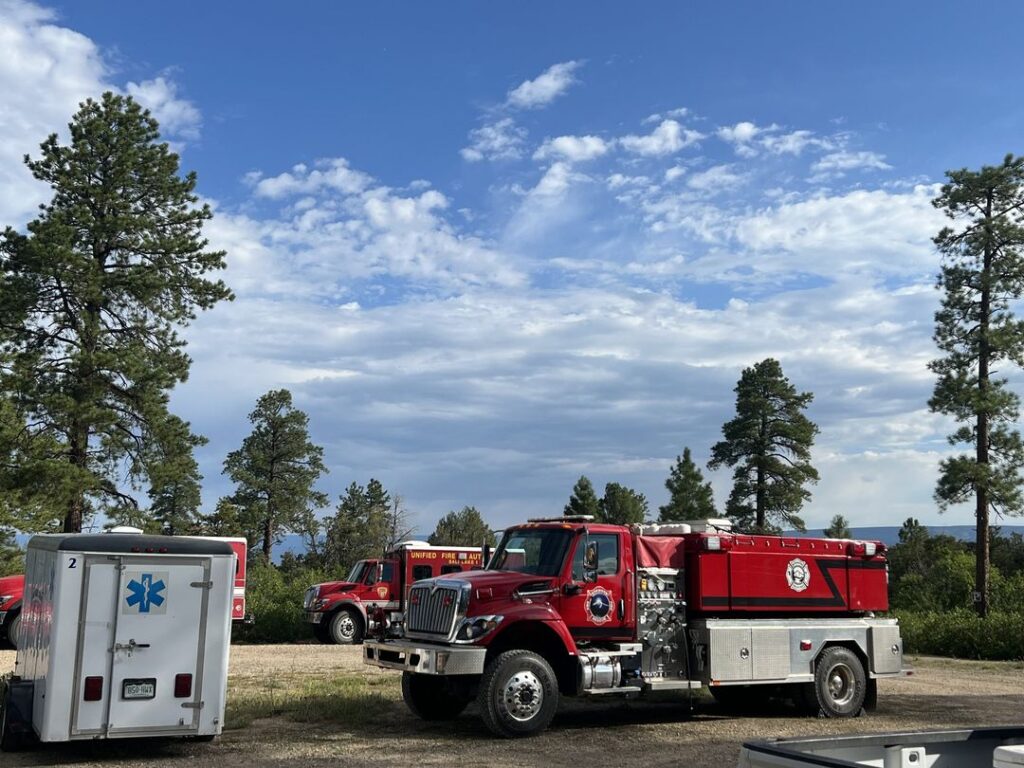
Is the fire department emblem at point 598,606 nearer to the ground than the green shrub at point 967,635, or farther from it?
farther from it

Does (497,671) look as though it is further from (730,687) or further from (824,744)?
(824,744)

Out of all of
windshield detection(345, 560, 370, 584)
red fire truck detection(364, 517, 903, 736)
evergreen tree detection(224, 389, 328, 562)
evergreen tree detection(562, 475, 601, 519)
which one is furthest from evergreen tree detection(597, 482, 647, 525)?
red fire truck detection(364, 517, 903, 736)

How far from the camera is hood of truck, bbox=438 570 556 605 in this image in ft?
40.6

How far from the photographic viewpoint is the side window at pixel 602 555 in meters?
12.9

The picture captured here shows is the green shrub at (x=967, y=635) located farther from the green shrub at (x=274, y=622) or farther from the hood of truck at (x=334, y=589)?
the green shrub at (x=274, y=622)

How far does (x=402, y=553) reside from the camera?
26750 mm

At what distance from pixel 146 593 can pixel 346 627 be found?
1741 centimetres

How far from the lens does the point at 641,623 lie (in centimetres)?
1337

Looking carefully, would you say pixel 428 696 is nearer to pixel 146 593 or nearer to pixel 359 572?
pixel 146 593

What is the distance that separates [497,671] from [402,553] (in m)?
15.1

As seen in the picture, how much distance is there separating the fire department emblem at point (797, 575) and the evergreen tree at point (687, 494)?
37.2m

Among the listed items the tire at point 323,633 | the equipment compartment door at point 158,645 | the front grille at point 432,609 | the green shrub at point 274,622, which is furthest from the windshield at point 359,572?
the equipment compartment door at point 158,645

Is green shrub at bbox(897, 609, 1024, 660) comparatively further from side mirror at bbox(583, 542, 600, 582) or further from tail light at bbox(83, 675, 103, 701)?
tail light at bbox(83, 675, 103, 701)

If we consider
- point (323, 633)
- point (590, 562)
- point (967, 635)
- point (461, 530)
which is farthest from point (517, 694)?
point (461, 530)
